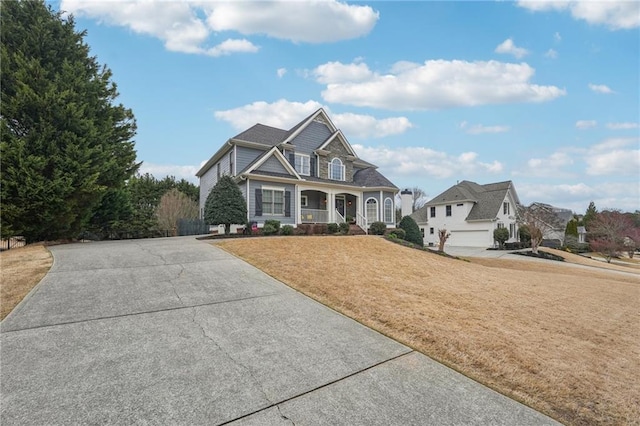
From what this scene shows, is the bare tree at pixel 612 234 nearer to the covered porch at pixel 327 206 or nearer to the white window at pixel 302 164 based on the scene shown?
the covered porch at pixel 327 206

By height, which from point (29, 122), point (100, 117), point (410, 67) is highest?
point (410, 67)

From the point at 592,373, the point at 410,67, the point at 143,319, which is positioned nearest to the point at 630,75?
the point at 410,67

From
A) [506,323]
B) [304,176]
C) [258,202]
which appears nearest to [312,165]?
[304,176]

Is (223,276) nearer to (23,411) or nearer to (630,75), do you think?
(23,411)

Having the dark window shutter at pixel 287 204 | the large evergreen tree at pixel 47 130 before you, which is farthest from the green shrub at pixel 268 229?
the large evergreen tree at pixel 47 130

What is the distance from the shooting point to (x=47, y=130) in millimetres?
12383

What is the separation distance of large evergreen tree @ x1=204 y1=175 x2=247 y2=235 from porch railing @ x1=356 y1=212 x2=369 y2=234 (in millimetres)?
9397

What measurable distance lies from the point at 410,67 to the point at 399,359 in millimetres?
16669

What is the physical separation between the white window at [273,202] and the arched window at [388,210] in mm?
8403

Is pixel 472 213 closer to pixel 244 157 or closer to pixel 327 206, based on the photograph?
pixel 327 206

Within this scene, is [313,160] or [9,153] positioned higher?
[313,160]

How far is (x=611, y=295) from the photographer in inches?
361

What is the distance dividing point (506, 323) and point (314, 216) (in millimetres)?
16166

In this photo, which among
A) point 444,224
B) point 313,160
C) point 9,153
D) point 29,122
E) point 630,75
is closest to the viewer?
point 9,153
